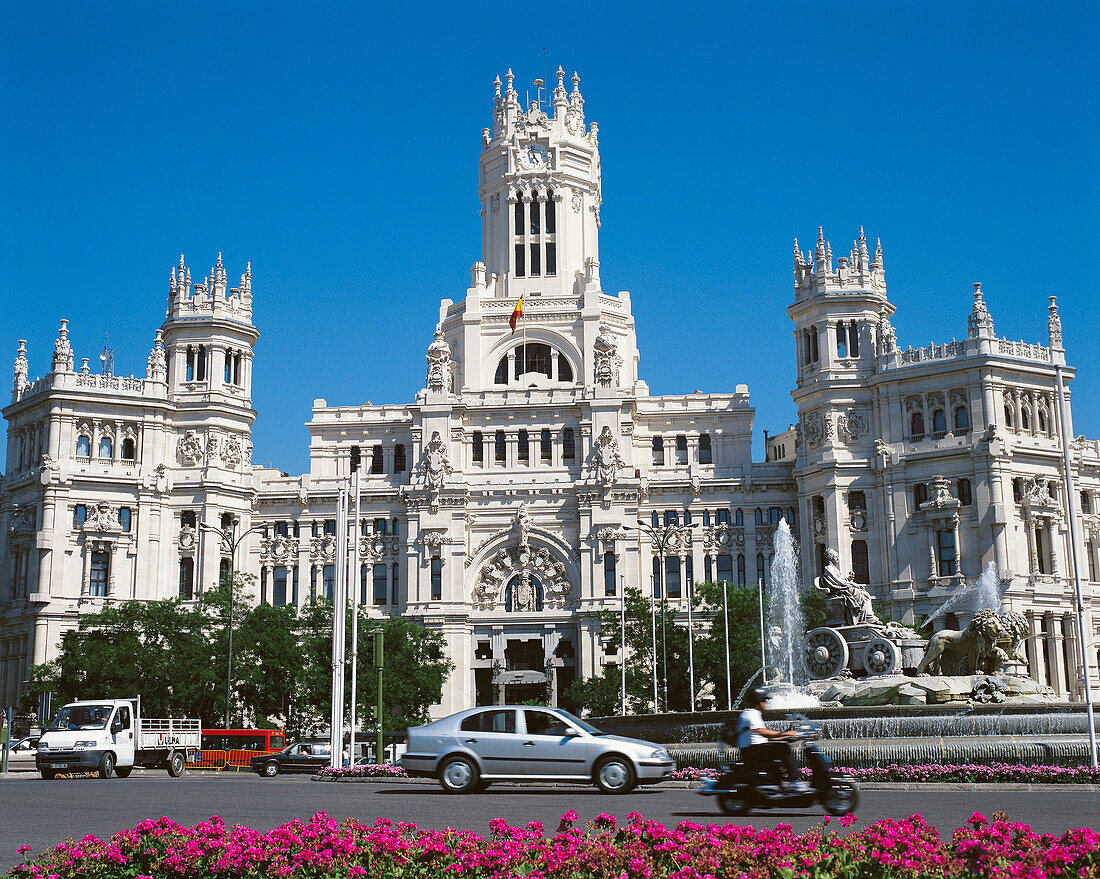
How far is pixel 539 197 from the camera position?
337 feet

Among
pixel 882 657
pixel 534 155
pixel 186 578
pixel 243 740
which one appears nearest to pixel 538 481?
pixel 186 578

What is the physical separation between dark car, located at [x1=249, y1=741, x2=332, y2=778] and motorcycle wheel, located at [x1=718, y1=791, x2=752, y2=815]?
33.3 metres

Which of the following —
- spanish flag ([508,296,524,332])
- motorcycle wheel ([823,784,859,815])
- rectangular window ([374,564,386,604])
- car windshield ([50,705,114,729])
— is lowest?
motorcycle wheel ([823,784,859,815])

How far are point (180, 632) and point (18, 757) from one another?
1296 centimetres

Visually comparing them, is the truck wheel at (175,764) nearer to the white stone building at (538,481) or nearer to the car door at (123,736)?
the car door at (123,736)

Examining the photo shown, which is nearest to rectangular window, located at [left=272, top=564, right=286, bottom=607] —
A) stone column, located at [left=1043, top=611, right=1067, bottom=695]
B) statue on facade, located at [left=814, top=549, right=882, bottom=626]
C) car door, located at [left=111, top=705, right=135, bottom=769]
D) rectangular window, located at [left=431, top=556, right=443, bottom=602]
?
rectangular window, located at [left=431, top=556, right=443, bottom=602]

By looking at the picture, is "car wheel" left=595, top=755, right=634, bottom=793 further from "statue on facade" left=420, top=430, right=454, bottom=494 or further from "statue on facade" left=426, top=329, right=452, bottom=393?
"statue on facade" left=426, top=329, right=452, bottom=393

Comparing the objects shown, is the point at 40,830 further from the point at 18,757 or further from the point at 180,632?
the point at 180,632

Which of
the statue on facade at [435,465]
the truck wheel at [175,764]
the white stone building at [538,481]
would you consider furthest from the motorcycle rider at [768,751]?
the statue on facade at [435,465]

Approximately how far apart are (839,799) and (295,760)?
128 ft

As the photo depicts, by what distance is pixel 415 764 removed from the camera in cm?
2664

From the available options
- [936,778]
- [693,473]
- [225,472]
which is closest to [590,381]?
[693,473]

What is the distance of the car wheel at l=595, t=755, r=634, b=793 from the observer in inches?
1019

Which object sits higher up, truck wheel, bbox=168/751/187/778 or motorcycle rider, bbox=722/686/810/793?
motorcycle rider, bbox=722/686/810/793
